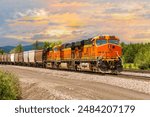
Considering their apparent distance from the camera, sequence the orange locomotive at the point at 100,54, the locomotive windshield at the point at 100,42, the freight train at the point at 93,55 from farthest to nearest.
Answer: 1. the locomotive windshield at the point at 100,42
2. the freight train at the point at 93,55
3. the orange locomotive at the point at 100,54

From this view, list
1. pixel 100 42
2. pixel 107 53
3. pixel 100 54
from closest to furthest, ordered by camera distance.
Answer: pixel 100 54, pixel 107 53, pixel 100 42

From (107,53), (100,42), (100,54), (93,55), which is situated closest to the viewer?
(100,54)

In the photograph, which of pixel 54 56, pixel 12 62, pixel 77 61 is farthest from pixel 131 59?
pixel 77 61

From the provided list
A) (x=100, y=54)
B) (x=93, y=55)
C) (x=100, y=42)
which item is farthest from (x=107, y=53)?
(x=93, y=55)

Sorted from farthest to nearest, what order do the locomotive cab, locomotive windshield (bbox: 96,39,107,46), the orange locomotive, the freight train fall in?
1. locomotive windshield (bbox: 96,39,107,46)
2. the freight train
3. the orange locomotive
4. the locomotive cab

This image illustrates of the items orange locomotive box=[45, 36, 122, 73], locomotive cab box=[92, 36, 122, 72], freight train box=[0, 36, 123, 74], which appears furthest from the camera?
freight train box=[0, 36, 123, 74]

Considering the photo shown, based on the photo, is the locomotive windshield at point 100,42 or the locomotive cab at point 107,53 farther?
the locomotive windshield at point 100,42

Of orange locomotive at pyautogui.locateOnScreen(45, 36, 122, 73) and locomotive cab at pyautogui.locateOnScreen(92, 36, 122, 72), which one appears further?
orange locomotive at pyautogui.locateOnScreen(45, 36, 122, 73)

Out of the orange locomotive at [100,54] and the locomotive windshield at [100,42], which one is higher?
the locomotive windshield at [100,42]

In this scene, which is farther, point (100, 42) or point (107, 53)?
point (100, 42)

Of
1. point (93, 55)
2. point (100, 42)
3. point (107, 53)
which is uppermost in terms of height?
point (100, 42)

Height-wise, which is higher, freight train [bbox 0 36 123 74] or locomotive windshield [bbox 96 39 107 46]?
locomotive windshield [bbox 96 39 107 46]

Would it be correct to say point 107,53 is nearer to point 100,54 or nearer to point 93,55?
point 100,54

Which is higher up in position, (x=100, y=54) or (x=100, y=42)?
(x=100, y=42)
